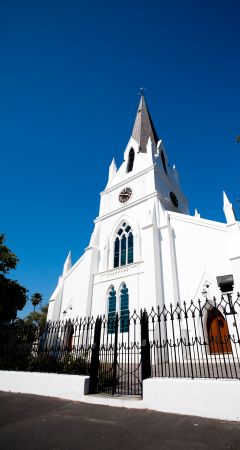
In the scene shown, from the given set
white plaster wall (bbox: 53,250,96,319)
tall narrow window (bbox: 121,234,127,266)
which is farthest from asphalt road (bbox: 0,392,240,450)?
tall narrow window (bbox: 121,234,127,266)

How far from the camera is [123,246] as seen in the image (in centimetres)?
1945

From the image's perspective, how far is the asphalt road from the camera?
12.2 feet

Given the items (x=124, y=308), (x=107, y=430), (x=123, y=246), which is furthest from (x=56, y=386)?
(x=123, y=246)

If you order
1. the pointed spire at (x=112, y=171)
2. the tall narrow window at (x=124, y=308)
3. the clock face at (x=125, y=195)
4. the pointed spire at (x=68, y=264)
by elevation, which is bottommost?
the tall narrow window at (x=124, y=308)

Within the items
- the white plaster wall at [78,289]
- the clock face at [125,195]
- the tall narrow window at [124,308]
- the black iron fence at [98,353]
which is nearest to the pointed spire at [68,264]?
the white plaster wall at [78,289]

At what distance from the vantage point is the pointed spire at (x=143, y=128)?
28337mm

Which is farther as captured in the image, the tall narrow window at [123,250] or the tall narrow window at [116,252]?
the tall narrow window at [116,252]

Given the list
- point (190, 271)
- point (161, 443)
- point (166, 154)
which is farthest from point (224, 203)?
point (166, 154)

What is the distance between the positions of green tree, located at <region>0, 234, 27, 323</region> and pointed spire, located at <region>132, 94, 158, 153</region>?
686 inches

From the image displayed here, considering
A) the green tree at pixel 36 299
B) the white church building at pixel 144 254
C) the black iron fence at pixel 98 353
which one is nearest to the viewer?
the black iron fence at pixel 98 353

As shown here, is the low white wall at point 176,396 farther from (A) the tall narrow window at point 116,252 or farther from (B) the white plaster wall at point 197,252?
(A) the tall narrow window at point 116,252

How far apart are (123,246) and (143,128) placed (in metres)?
18.2

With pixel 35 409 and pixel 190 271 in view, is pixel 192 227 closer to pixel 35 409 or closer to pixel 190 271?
pixel 190 271

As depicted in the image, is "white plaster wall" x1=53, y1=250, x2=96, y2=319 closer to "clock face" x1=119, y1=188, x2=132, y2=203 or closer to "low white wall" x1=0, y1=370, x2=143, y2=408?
"clock face" x1=119, y1=188, x2=132, y2=203
